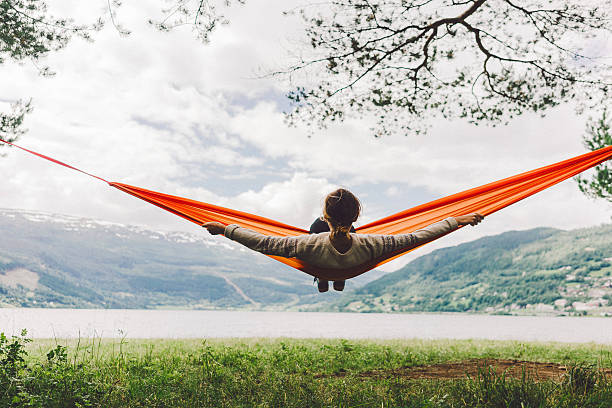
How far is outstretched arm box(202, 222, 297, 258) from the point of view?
2232mm

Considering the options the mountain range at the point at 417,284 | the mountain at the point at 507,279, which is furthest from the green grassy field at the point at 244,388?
the mountain at the point at 507,279

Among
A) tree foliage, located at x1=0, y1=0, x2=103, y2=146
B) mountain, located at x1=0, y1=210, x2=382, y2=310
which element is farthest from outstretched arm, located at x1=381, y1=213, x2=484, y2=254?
mountain, located at x1=0, y1=210, x2=382, y2=310

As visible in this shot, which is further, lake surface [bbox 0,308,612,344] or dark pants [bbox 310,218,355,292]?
lake surface [bbox 0,308,612,344]

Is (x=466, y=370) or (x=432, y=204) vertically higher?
(x=432, y=204)

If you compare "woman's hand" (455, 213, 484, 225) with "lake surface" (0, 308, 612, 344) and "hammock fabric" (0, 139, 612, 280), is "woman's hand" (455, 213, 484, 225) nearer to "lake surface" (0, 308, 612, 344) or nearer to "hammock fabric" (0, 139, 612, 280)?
"hammock fabric" (0, 139, 612, 280)

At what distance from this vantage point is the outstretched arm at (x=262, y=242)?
7.32 ft

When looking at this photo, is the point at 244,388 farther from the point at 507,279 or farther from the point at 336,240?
the point at 507,279

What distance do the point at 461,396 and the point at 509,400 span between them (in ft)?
0.84

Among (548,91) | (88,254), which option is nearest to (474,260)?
(548,91)

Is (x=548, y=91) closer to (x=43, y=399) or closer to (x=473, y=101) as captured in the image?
(x=473, y=101)

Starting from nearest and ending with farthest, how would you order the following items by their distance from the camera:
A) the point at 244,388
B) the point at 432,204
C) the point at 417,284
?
the point at 244,388 → the point at 432,204 → the point at 417,284

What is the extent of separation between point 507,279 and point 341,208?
301 ft

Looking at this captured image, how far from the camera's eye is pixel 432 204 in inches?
121

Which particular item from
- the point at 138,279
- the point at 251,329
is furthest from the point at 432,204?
the point at 138,279
